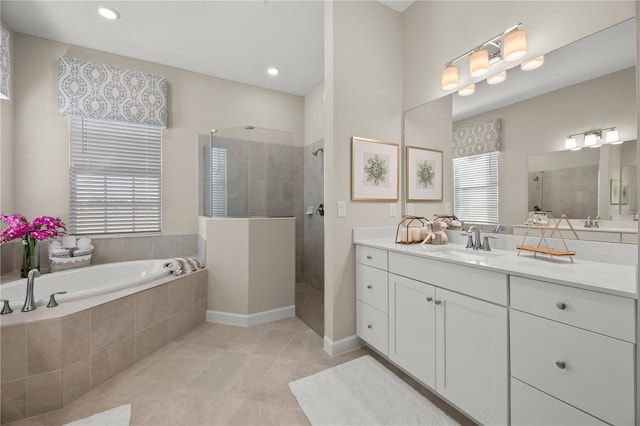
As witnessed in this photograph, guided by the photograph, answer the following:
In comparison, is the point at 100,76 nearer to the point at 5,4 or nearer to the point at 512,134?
the point at 5,4

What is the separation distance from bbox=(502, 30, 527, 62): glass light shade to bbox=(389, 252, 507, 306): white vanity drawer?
1290mm

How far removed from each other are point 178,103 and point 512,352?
3840 mm

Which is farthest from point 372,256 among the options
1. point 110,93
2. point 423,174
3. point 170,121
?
point 110,93

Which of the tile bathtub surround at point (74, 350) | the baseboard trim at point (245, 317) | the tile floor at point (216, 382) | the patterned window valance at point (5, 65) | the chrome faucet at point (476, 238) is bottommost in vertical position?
the tile floor at point (216, 382)

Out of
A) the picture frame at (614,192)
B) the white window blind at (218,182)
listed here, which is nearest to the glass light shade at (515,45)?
the picture frame at (614,192)

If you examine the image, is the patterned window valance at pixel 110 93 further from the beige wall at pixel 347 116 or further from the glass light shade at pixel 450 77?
the glass light shade at pixel 450 77

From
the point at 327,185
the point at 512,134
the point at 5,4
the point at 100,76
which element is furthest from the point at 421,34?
the point at 5,4

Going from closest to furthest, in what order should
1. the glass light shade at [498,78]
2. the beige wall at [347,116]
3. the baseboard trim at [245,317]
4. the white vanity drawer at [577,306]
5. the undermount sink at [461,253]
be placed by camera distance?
the white vanity drawer at [577,306]
the undermount sink at [461,253]
the glass light shade at [498,78]
the beige wall at [347,116]
the baseboard trim at [245,317]

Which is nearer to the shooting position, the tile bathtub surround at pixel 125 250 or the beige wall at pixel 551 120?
the beige wall at pixel 551 120

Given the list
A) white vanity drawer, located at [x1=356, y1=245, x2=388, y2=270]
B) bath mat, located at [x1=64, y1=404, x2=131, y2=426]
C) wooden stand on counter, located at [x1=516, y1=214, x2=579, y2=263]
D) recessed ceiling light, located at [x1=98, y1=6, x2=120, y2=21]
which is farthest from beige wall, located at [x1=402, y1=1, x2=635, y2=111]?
bath mat, located at [x1=64, y1=404, x2=131, y2=426]

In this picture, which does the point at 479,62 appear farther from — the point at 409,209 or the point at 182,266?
the point at 182,266

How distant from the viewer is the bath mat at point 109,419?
1.37 metres

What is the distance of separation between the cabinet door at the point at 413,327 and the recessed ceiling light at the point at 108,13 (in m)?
3.23

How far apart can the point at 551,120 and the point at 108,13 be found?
11.5 feet
